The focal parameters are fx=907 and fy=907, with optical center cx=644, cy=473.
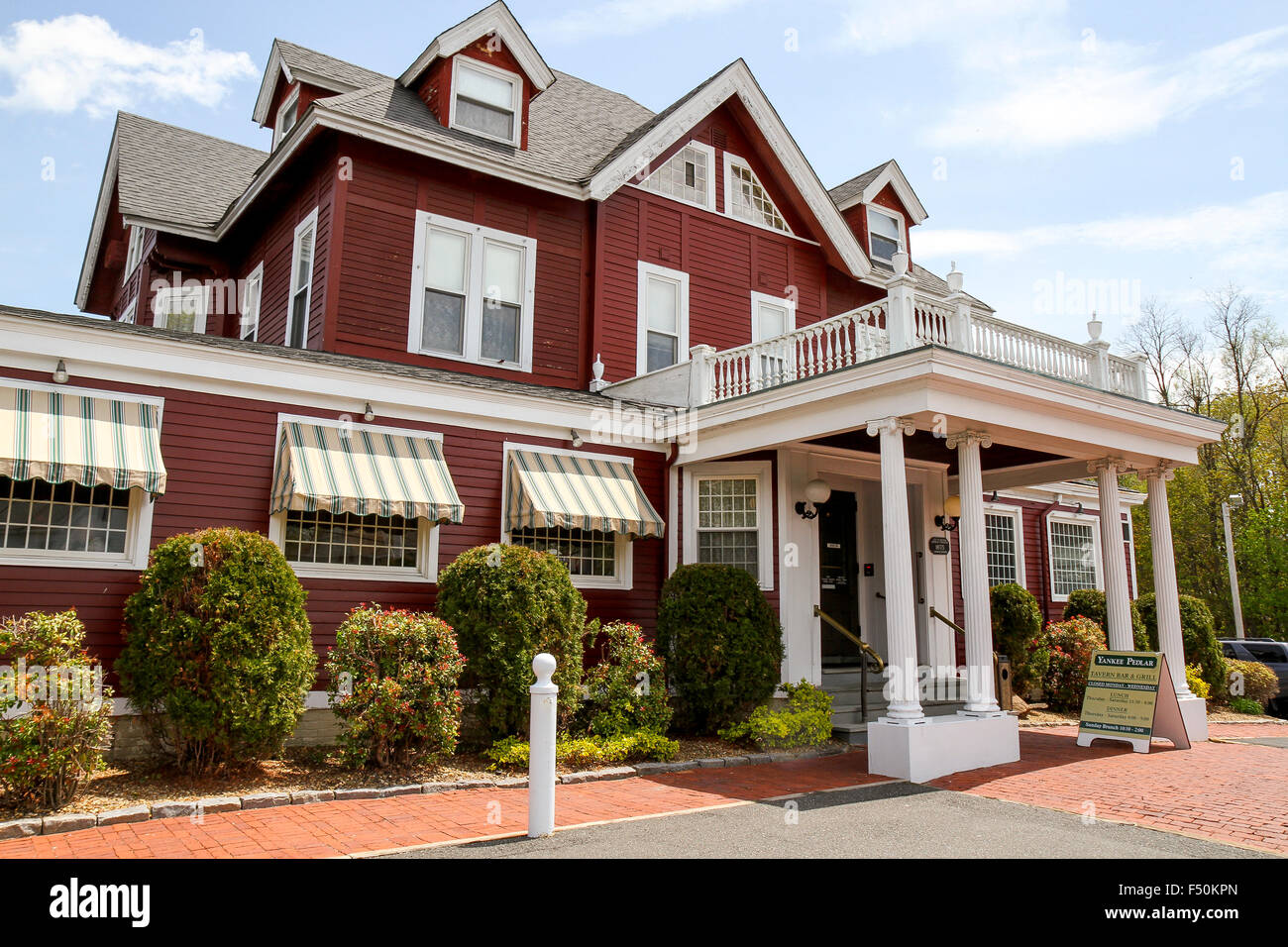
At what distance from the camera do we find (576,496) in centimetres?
1141

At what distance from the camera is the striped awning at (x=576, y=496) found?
36.2ft

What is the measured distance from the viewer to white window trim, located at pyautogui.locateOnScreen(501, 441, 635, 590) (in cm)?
1131

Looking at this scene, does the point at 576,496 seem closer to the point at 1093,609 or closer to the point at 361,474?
the point at 361,474

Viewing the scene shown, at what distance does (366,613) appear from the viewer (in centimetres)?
887

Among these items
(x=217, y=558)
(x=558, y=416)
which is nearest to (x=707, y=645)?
(x=558, y=416)

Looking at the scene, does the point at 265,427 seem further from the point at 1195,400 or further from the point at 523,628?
the point at 1195,400

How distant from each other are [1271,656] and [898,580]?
15.5m

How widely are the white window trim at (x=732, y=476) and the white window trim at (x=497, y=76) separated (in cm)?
626

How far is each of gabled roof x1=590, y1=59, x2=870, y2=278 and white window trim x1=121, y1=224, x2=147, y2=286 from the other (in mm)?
9758

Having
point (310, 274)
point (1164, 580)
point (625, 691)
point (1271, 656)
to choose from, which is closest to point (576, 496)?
point (625, 691)

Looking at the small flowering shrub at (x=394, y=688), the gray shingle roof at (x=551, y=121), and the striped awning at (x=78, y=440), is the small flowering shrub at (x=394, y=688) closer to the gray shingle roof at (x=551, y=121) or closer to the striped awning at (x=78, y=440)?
the striped awning at (x=78, y=440)

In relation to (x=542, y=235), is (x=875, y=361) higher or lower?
lower
